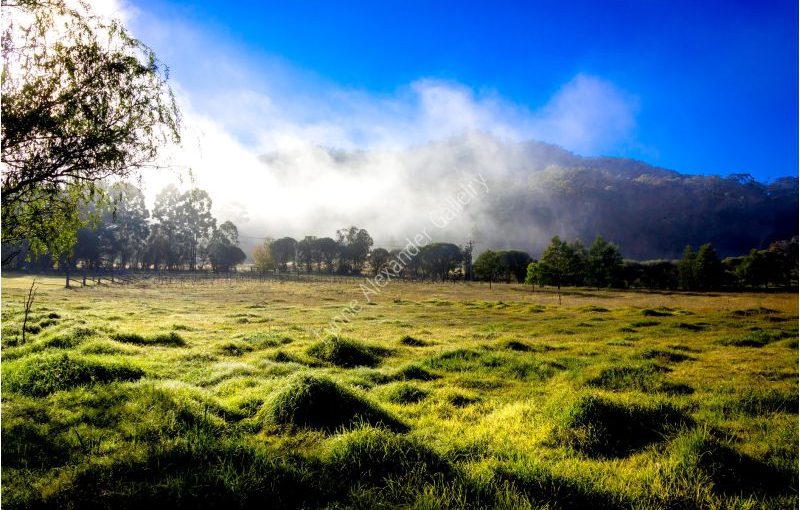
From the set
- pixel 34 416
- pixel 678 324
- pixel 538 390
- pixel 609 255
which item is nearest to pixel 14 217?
pixel 34 416

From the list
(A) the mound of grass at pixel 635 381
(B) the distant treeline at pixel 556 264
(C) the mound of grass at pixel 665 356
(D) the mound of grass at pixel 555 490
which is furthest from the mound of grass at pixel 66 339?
(B) the distant treeline at pixel 556 264

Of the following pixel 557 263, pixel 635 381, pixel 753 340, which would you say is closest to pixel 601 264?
pixel 557 263

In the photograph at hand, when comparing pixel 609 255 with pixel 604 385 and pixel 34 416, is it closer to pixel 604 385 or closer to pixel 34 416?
pixel 604 385

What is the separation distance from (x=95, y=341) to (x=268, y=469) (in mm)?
13093

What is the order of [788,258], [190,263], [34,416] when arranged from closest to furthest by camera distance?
1. [34,416]
2. [788,258]
3. [190,263]

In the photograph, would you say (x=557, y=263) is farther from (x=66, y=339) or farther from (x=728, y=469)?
(x=66, y=339)

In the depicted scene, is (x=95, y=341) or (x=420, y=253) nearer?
(x=95, y=341)

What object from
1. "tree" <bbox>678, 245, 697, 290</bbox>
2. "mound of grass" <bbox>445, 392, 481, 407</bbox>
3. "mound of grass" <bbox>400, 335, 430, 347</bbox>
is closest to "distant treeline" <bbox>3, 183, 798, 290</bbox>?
"tree" <bbox>678, 245, 697, 290</bbox>

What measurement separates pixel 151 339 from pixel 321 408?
13509 millimetres

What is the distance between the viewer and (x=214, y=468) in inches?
231

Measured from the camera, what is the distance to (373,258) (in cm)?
14638

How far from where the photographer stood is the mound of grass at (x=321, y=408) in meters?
8.22

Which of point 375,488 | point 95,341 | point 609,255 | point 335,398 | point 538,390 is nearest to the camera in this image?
point 375,488

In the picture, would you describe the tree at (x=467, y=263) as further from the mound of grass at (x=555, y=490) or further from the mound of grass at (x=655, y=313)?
the mound of grass at (x=555, y=490)
